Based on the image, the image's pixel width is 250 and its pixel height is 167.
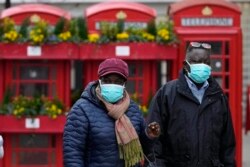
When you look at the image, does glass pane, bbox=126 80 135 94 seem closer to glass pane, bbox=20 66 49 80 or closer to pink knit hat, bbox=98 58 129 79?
glass pane, bbox=20 66 49 80

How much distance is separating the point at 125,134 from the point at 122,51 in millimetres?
3949

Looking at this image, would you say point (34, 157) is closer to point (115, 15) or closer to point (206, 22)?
point (115, 15)

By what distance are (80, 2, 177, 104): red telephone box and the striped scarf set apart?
3.68m

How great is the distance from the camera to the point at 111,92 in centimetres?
490

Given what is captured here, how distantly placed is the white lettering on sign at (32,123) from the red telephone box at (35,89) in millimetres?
11

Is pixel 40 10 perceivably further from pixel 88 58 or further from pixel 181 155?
pixel 181 155

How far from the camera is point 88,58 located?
870 cm

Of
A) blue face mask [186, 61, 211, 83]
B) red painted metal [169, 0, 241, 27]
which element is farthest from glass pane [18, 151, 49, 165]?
blue face mask [186, 61, 211, 83]

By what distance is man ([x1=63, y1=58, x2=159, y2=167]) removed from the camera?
15.9 feet

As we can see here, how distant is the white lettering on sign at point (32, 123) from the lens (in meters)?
8.70

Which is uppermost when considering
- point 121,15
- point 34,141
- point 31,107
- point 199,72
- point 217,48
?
point 121,15

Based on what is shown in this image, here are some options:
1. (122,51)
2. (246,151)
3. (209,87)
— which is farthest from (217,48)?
(246,151)

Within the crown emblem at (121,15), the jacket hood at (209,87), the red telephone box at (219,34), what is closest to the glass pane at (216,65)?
the red telephone box at (219,34)

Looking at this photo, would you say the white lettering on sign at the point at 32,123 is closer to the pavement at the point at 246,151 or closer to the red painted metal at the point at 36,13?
the red painted metal at the point at 36,13
